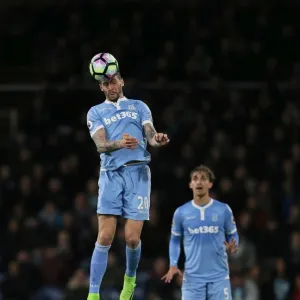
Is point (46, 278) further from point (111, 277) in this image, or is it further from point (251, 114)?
point (251, 114)

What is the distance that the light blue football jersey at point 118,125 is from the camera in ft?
32.5

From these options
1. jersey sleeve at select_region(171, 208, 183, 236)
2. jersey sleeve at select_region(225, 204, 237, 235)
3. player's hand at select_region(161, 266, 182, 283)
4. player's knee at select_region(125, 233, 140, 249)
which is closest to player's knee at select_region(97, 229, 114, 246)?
player's knee at select_region(125, 233, 140, 249)

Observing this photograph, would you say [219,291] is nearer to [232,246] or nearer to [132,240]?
[232,246]

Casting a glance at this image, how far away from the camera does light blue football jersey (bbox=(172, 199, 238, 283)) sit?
11953mm

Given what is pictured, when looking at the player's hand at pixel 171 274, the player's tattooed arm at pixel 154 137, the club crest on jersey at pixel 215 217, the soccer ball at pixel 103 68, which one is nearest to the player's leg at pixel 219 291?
the player's hand at pixel 171 274

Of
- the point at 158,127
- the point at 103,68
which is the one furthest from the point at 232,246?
the point at 158,127

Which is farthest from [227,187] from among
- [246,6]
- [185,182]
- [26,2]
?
[26,2]

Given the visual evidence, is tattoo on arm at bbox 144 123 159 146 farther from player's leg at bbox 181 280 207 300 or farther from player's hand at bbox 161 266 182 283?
player's leg at bbox 181 280 207 300

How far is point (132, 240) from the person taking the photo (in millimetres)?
9930

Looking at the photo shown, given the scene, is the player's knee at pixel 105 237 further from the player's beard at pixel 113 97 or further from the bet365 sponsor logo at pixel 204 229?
the bet365 sponsor logo at pixel 204 229

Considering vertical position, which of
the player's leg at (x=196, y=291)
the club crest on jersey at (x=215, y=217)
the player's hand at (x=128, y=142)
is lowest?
the player's leg at (x=196, y=291)

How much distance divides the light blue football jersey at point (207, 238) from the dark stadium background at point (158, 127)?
319cm

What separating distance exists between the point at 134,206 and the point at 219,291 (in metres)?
2.54

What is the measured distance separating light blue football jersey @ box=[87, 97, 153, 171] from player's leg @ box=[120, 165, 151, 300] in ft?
0.46
